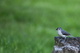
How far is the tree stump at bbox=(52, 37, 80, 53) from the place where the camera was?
228 inches

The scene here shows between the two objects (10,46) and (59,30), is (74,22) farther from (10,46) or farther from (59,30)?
(59,30)

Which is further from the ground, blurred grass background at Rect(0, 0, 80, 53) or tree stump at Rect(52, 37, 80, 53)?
tree stump at Rect(52, 37, 80, 53)

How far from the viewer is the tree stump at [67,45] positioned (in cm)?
579

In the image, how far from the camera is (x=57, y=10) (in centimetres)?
1848

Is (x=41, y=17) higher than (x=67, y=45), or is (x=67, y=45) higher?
(x=67, y=45)

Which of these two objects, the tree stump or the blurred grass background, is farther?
the blurred grass background

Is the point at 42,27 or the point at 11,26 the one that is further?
the point at 42,27

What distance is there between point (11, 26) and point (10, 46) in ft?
17.6

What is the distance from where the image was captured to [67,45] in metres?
5.84

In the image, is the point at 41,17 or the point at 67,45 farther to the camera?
the point at 41,17

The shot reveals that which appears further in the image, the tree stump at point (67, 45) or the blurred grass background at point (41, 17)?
the blurred grass background at point (41, 17)

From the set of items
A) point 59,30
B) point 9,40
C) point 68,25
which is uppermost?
point 59,30

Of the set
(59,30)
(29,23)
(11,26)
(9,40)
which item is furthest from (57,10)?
(59,30)

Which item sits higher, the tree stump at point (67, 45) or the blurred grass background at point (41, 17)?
the tree stump at point (67, 45)
